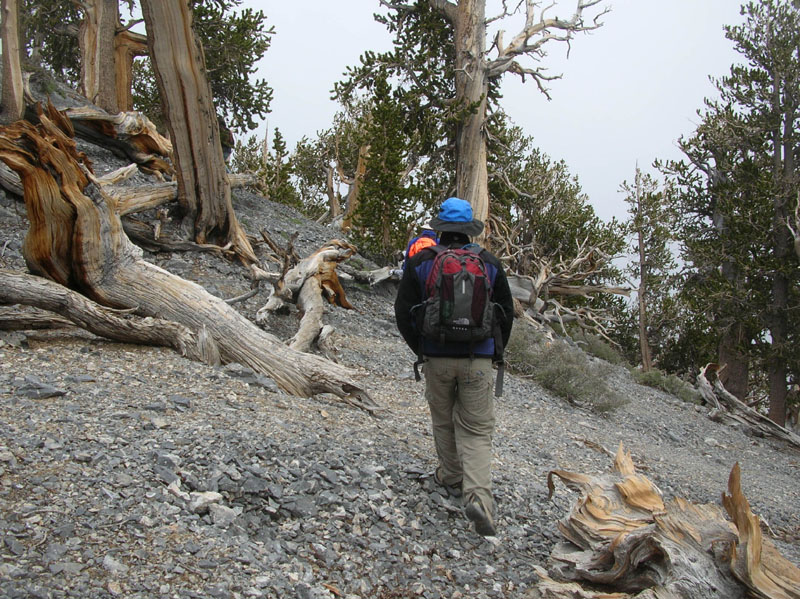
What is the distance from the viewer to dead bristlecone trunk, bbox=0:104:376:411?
5.62m

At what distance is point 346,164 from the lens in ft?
88.3

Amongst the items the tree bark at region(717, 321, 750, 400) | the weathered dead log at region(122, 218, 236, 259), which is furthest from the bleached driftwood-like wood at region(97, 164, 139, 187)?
Answer: the tree bark at region(717, 321, 750, 400)

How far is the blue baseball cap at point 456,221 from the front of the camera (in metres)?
3.65

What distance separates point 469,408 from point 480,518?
62 centimetres

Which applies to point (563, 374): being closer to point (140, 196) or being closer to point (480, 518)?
point (480, 518)

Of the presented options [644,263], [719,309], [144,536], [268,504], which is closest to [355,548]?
[268,504]

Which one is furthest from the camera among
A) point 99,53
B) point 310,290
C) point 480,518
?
point 99,53

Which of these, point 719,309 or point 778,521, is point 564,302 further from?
point 778,521

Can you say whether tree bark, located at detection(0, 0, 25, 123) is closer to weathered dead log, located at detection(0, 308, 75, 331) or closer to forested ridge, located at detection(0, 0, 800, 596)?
forested ridge, located at detection(0, 0, 800, 596)

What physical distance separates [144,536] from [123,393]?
1732 mm

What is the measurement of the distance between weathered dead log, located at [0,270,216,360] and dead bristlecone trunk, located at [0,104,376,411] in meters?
0.28

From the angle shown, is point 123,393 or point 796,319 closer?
point 123,393

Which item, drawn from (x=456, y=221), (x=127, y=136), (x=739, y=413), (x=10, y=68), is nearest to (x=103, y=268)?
(x=456, y=221)

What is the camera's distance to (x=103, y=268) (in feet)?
19.4
